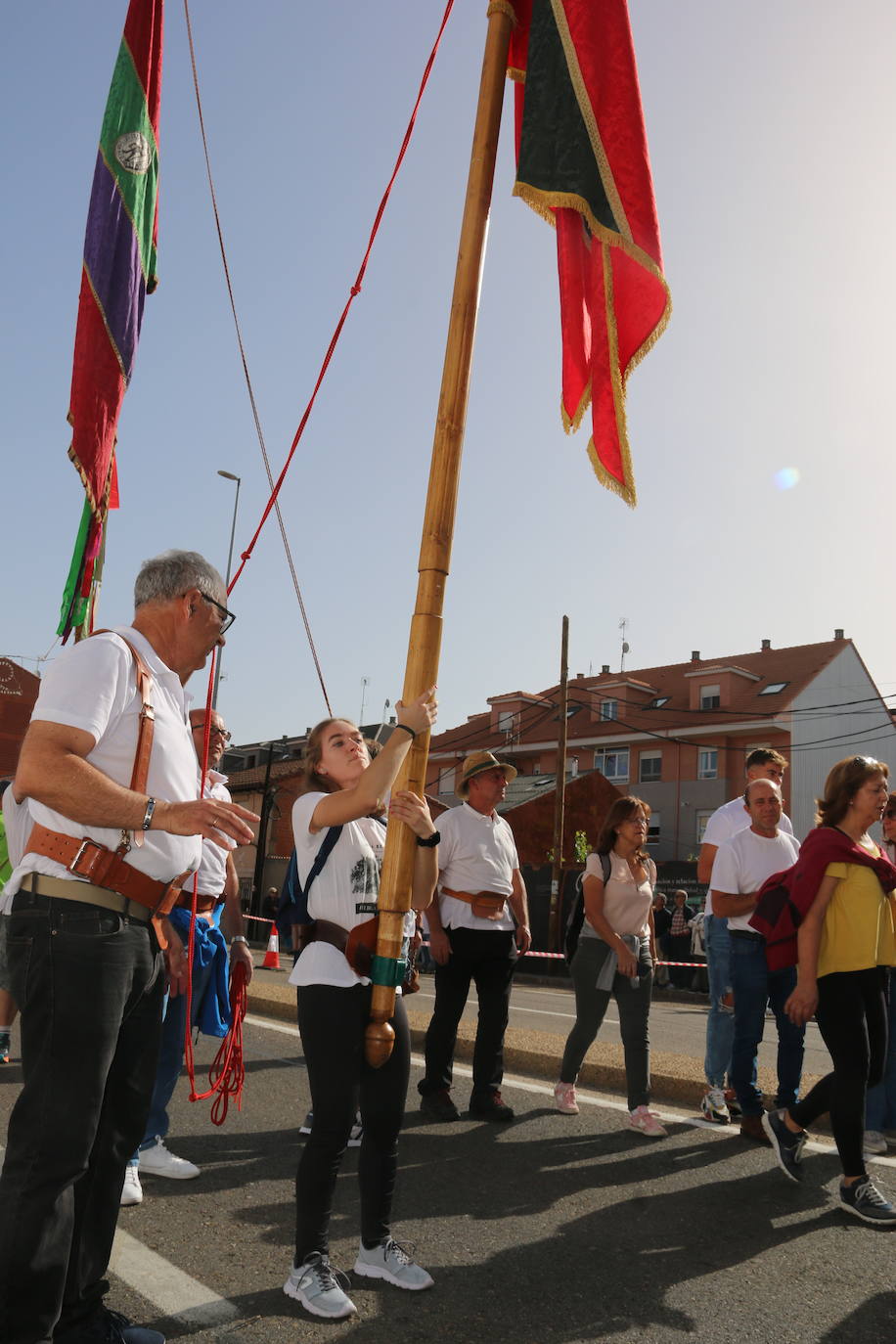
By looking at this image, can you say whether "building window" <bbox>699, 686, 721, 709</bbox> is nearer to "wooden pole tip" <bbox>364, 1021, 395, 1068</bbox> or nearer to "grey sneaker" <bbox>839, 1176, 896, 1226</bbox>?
"grey sneaker" <bbox>839, 1176, 896, 1226</bbox>

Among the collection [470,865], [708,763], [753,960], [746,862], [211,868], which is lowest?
[753,960]

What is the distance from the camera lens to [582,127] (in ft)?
14.0

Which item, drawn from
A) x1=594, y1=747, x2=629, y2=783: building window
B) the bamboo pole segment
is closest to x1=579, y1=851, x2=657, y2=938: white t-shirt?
the bamboo pole segment

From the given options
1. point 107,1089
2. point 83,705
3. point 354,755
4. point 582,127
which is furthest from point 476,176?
point 107,1089

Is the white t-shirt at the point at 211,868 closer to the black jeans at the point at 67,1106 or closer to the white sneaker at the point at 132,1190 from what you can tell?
the white sneaker at the point at 132,1190

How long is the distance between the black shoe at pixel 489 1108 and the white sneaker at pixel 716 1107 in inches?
43.6

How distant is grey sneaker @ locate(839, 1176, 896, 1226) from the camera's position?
3979 mm

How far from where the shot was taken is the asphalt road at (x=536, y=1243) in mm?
2979

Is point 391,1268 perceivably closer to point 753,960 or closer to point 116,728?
point 116,728

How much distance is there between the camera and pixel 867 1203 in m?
4.02

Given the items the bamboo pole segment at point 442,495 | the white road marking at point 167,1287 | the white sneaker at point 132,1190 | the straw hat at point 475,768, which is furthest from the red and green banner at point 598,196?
the white sneaker at point 132,1190

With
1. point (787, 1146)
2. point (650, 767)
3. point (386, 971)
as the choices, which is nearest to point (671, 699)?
point (650, 767)

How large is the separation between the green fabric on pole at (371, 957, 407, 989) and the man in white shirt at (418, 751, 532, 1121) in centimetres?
Result: 271

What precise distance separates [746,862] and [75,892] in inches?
170
